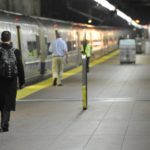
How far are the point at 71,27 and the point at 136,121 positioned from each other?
66.6 ft

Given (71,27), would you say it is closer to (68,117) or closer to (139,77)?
(139,77)

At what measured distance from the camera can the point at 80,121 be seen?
10219 millimetres

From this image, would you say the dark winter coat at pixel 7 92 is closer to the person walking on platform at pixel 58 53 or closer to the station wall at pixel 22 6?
the person walking on platform at pixel 58 53

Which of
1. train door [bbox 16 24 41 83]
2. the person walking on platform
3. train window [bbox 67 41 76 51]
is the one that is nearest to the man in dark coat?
train door [bbox 16 24 41 83]

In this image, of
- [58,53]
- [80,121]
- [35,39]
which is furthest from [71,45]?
[80,121]

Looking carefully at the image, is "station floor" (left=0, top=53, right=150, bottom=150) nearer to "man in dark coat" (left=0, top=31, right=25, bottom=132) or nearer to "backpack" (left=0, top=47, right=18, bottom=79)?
"man in dark coat" (left=0, top=31, right=25, bottom=132)

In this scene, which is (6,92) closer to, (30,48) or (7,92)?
(7,92)

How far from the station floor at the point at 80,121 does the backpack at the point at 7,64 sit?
39.5 inches

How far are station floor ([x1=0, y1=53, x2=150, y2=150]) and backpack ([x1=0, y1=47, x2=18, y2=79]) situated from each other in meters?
1.00

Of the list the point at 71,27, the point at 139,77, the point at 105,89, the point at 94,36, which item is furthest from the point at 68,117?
the point at 94,36

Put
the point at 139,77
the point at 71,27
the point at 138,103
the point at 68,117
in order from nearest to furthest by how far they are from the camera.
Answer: the point at 68,117 < the point at 138,103 < the point at 139,77 < the point at 71,27

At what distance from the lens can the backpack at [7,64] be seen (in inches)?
357

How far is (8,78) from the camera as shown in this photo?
914 cm

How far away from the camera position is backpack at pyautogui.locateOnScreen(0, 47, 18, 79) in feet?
29.8
